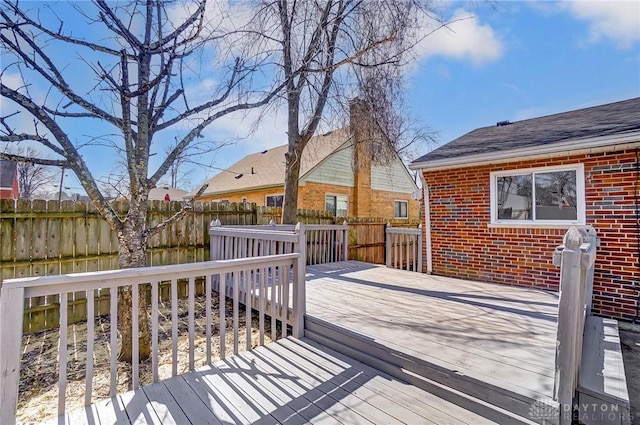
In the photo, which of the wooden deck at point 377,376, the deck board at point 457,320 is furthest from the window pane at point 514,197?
the wooden deck at point 377,376

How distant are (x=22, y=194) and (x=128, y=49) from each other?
2771cm

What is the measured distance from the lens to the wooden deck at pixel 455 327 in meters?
2.26

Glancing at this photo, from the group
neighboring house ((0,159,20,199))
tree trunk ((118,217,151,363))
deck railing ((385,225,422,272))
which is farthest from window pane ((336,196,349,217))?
neighboring house ((0,159,20,199))

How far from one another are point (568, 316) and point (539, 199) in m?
4.16

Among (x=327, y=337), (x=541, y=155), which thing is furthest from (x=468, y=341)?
(x=541, y=155)

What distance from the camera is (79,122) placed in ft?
12.5

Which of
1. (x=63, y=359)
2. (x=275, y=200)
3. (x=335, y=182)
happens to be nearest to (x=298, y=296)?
(x=63, y=359)

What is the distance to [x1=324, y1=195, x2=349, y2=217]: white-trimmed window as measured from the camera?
13.9 metres

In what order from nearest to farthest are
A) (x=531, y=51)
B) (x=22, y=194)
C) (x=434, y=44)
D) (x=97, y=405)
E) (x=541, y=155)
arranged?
(x=97, y=405), (x=541, y=155), (x=434, y=44), (x=531, y=51), (x=22, y=194)

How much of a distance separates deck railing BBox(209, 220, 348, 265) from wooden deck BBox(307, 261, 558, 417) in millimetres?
894

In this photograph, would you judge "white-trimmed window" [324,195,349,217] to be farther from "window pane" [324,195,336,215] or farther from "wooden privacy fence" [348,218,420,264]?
"wooden privacy fence" [348,218,420,264]

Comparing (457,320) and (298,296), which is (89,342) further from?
(457,320)

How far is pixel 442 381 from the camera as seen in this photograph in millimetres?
2359

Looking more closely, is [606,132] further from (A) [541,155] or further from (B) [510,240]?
(B) [510,240]
